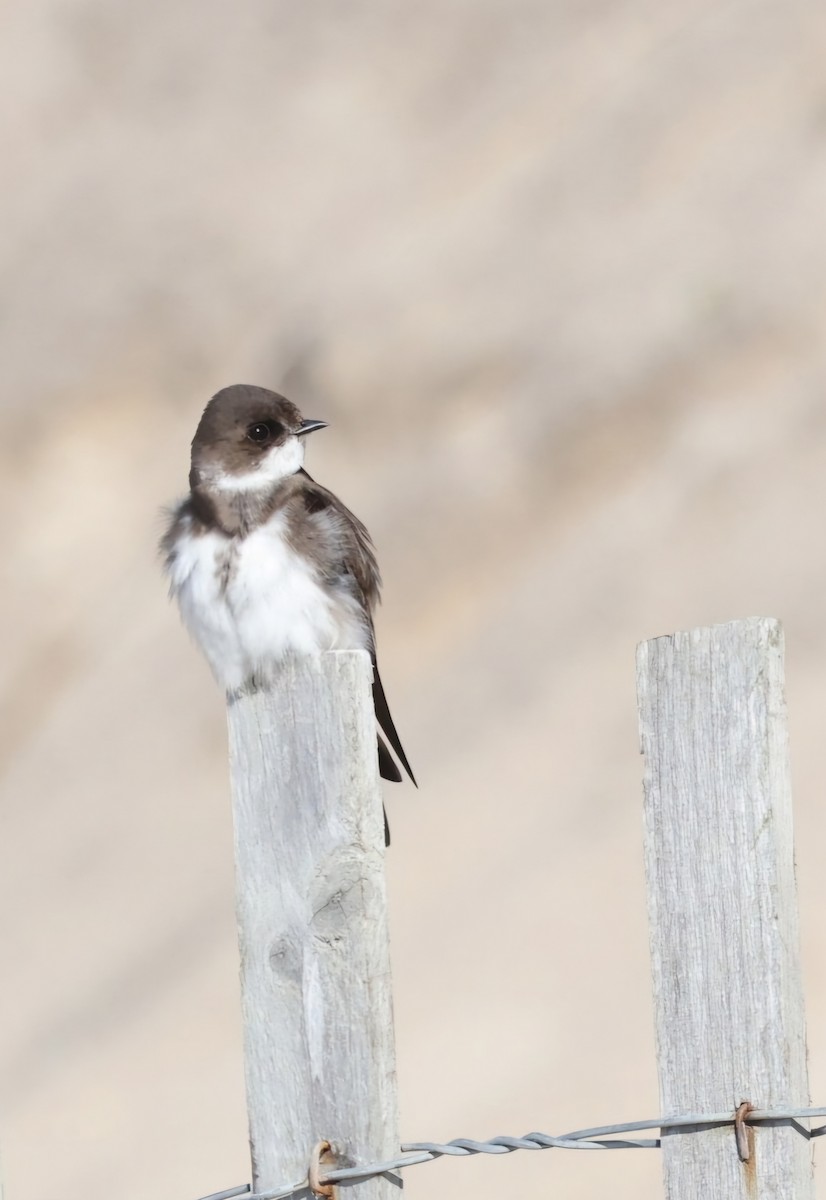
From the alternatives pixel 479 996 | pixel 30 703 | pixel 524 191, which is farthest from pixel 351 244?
pixel 479 996

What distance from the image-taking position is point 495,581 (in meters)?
11.3

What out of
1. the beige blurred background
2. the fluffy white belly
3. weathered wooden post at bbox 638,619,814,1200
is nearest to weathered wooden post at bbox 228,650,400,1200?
weathered wooden post at bbox 638,619,814,1200

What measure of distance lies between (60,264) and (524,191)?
338 centimetres

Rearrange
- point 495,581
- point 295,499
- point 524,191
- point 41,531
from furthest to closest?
point 524,191, point 41,531, point 495,581, point 295,499

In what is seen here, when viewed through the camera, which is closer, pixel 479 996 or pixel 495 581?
pixel 479 996

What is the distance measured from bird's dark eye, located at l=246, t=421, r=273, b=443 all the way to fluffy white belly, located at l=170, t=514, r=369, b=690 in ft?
1.12

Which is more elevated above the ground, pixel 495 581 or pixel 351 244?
pixel 351 244

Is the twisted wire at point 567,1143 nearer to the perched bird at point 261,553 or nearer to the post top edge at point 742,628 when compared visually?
the post top edge at point 742,628

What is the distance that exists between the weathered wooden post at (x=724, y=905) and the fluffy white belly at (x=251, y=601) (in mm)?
2245

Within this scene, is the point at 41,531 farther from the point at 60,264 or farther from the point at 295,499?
the point at 295,499

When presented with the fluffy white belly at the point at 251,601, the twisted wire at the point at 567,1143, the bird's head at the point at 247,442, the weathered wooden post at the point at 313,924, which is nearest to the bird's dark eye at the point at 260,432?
the bird's head at the point at 247,442

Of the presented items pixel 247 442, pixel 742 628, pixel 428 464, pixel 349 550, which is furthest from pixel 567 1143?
pixel 428 464

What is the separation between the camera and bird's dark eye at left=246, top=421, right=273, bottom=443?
512 centimetres

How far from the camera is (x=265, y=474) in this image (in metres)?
5.03
